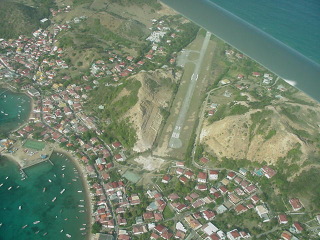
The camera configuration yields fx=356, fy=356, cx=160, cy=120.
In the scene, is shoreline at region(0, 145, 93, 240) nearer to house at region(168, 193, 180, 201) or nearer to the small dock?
the small dock

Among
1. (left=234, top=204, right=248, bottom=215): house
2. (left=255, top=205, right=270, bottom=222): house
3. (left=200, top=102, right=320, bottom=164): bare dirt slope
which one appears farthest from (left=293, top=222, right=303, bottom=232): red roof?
(left=200, top=102, right=320, bottom=164): bare dirt slope

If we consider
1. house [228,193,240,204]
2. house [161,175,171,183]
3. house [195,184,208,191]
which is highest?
house [228,193,240,204]

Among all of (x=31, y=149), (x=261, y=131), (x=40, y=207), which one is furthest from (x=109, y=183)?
(x=261, y=131)

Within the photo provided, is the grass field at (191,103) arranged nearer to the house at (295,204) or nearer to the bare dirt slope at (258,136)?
the bare dirt slope at (258,136)

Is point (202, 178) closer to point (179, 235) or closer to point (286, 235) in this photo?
point (179, 235)

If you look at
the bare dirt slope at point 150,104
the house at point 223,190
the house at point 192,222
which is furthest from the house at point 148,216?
the bare dirt slope at point 150,104

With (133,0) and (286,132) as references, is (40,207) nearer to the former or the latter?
(286,132)
